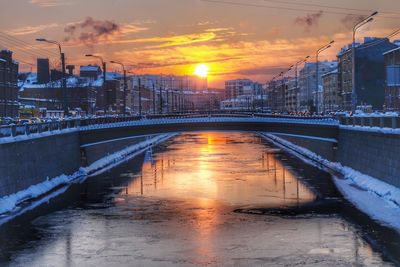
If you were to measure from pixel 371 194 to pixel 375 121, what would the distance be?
25.7 ft

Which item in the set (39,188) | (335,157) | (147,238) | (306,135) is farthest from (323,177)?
(147,238)

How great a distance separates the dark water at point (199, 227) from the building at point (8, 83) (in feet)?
296

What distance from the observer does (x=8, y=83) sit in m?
144

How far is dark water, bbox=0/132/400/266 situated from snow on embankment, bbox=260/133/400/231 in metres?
0.83

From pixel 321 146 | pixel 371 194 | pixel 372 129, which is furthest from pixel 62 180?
pixel 321 146

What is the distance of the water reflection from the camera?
146 feet

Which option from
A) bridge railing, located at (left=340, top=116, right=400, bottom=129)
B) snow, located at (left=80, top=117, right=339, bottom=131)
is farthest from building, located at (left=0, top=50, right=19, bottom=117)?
bridge railing, located at (left=340, top=116, right=400, bottom=129)

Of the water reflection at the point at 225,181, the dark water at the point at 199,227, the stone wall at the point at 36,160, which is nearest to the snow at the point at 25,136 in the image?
the stone wall at the point at 36,160

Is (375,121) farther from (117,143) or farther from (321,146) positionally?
(117,143)

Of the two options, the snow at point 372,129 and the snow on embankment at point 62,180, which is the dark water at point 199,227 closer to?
the snow on embankment at point 62,180

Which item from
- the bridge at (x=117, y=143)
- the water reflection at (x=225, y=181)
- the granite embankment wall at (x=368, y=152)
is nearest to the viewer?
the granite embankment wall at (x=368, y=152)

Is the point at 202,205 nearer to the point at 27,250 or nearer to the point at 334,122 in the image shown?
the point at 27,250

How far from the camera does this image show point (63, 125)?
2474 inches

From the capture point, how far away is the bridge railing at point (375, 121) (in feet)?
140
